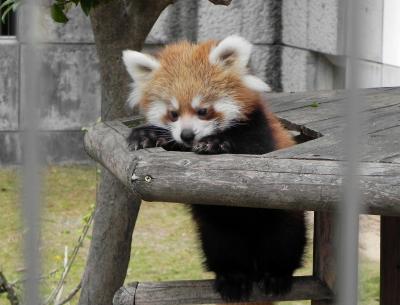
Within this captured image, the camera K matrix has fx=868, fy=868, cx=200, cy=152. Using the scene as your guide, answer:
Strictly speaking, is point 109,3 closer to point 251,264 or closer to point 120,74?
point 120,74

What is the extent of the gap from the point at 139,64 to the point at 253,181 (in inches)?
56.5

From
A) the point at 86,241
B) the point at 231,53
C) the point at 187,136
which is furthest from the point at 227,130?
the point at 86,241

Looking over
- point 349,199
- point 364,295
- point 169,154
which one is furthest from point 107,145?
point 364,295

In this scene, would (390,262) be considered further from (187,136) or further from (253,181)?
(253,181)

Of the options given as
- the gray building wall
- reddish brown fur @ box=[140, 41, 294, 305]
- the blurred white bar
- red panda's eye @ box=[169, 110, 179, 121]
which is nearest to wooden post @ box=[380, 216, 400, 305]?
reddish brown fur @ box=[140, 41, 294, 305]

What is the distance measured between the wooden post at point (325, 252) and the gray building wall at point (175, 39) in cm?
281

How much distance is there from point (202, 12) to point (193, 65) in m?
3.52

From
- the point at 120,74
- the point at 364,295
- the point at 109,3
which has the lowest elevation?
the point at 364,295

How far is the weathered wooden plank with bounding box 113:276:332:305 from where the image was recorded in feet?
11.2

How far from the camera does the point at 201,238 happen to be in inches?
150

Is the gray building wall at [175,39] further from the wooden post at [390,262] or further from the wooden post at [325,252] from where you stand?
the wooden post at [325,252]

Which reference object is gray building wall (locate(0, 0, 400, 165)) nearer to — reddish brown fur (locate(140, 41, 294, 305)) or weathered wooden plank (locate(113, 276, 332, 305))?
reddish brown fur (locate(140, 41, 294, 305))

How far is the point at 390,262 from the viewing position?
4082 mm

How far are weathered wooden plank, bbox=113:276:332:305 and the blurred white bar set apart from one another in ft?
6.63
